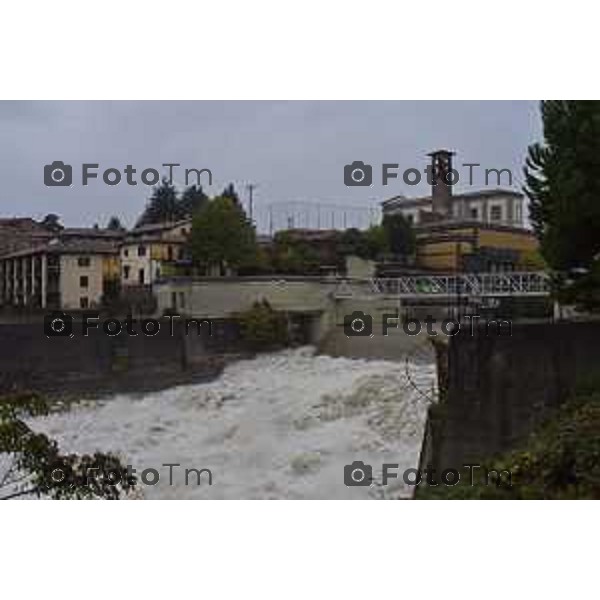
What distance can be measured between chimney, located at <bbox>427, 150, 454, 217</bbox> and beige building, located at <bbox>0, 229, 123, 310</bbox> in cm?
196

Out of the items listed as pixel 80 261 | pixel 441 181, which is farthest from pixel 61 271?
pixel 441 181

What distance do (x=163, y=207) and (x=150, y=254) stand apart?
3.41ft

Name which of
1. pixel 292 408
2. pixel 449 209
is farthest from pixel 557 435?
pixel 292 408

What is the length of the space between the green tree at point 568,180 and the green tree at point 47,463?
11.6ft

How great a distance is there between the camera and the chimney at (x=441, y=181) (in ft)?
14.5

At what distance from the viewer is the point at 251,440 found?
632cm

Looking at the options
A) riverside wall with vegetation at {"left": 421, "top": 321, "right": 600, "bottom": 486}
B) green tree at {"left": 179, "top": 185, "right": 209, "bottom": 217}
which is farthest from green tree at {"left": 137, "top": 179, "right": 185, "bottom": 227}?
riverside wall with vegetation at {"left": 421, "top": 321, "right": 600, "bottom": 486}

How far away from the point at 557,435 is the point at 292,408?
160 inches

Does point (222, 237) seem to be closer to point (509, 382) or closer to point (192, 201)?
point (192, 201)

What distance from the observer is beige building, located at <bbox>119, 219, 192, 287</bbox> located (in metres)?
5.54

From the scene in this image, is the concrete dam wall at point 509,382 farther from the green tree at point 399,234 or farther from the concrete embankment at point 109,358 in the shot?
the concrete embankment at point 109,358

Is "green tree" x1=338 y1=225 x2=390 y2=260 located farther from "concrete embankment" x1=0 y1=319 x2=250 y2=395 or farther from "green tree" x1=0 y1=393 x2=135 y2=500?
"green tree" x1=0 y1=393 x2=135 y2=500

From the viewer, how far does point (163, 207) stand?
488cm

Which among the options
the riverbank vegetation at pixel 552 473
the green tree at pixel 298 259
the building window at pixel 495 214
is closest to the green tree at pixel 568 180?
the building window at pixel 495 214
